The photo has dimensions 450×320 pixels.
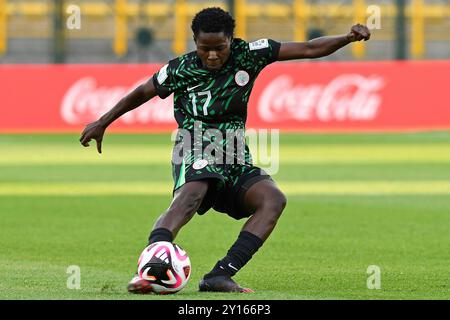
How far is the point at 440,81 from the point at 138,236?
19.5 meters

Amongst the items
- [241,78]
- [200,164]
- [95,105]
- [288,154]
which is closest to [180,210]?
[200,164]

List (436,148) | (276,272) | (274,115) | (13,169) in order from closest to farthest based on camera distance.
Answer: (276,272) → (13,169) → (436,148) → (274,115)

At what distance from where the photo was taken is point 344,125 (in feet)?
104

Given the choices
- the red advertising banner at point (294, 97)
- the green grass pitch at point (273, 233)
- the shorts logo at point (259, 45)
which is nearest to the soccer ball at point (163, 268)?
the green grass pitch at point (273, 233)

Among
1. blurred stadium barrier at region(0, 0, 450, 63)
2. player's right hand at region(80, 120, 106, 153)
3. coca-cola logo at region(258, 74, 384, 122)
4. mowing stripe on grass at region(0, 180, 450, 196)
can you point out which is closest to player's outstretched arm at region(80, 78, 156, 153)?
player's right hand at region(80, 120, 106, 153)

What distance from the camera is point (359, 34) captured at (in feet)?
29.7

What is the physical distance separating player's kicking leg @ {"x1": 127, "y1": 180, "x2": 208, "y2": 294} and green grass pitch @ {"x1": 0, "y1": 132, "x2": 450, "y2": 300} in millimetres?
434

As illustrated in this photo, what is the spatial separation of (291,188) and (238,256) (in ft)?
32.7

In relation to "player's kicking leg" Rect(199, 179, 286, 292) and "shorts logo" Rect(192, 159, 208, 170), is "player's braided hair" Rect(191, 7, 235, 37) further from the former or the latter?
"player's kicking leg" Rect(199, 179, 286, 292)

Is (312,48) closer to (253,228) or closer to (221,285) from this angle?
(253,228)

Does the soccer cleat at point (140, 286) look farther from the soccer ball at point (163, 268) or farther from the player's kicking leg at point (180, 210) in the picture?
the player's kicking leg at point (180, 210)

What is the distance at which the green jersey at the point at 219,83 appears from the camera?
30.5 feet
